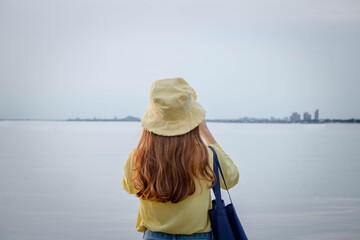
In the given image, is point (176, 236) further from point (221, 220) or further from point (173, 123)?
point (173, 123)

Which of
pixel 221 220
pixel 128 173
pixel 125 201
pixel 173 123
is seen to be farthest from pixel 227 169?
pixel 125 201

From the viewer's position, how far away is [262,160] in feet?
36.2

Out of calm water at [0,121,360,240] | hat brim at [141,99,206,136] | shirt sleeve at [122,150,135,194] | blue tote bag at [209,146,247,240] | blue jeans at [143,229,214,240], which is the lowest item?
calm water at [0,121,360,240]

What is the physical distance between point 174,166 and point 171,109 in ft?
0.87

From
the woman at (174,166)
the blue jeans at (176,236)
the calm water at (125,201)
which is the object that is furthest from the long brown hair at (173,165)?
the calm water at (125,201)

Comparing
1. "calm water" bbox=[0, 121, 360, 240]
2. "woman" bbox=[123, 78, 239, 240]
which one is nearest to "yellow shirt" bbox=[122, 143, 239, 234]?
"woman" bbox=[123, 78, 239, 240]

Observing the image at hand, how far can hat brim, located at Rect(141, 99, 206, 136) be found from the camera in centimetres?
176

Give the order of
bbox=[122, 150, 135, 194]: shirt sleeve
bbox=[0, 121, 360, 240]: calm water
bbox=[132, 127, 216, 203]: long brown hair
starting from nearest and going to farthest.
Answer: bbox=[132, 127, 216, 203]: long brown hair, bbox=[122, 150, 135, 194]: shirt sleeve, bbox=[0, 121, 360, 240]: calm water

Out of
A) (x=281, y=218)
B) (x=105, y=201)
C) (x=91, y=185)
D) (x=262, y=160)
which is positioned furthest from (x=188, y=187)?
(x=262, y=160)

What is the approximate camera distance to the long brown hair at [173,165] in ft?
5.74

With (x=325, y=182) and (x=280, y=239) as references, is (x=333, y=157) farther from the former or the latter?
(x=280, y=239)

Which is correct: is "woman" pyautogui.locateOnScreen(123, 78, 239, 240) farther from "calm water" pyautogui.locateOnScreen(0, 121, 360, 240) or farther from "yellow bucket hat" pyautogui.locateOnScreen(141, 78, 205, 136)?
"calm water" pyautogui.locateOnScreen(0, 121, 360, 240)

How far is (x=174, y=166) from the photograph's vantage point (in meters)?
1.74

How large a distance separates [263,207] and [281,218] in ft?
1.93
